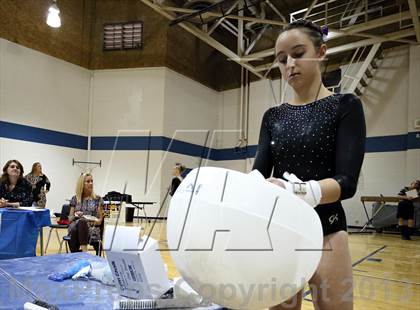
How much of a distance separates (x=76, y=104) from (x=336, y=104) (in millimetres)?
8848

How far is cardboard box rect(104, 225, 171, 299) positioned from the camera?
944mm

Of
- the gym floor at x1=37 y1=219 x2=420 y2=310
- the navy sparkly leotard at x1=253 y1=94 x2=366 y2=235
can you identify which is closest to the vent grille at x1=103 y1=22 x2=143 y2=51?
the gym floor at x1=37 y1=219 x2=420 y2=310

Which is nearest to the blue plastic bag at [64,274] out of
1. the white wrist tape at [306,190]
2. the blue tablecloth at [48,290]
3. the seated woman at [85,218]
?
the blue tablecloth at [48,290]

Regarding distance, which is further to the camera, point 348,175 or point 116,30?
point 116,30

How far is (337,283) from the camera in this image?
73 centimetres

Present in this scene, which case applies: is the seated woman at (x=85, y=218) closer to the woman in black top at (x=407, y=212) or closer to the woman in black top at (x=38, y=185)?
the woman in black top at (x=38, y=185)

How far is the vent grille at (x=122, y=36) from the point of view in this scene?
8.88 metres

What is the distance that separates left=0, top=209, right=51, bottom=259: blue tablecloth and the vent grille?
6.36m

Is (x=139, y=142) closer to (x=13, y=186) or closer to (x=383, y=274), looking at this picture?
(x=13, y=186)

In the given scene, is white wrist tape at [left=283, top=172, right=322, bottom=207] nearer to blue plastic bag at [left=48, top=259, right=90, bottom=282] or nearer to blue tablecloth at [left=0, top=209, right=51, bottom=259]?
blue plastic bag at [left=48, top=259, right=90, bottom=282]

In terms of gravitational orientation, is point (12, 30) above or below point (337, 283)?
above

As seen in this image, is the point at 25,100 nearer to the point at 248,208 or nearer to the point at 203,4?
the point at 203,4

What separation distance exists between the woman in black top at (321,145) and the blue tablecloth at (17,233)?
10.8ft

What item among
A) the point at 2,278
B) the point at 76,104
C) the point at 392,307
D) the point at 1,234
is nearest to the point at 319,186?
the point at 2,278
